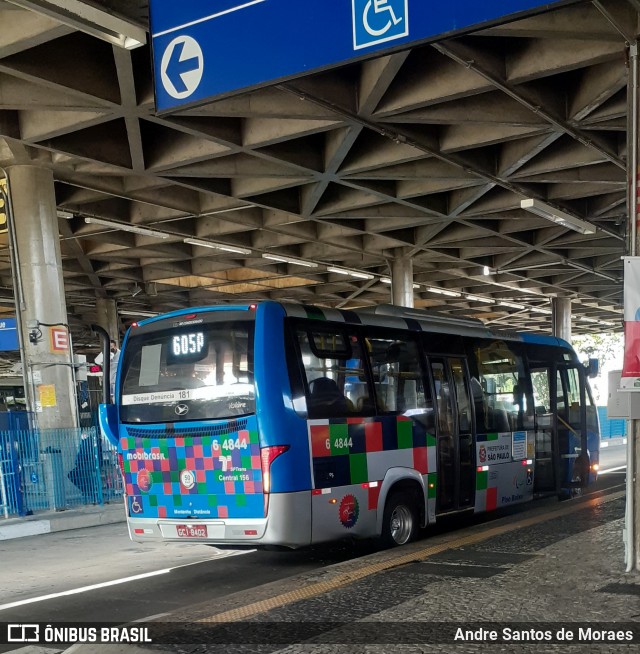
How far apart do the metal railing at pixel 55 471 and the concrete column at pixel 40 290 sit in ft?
2.92

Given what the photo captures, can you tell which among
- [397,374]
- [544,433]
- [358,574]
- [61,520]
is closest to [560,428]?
[544,433]

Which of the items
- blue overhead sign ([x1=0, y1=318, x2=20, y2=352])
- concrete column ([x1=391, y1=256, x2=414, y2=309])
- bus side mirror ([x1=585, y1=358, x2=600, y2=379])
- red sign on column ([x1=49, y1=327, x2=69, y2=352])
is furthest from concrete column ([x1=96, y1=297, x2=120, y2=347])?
bus side mirror ([x1=585, y1=358, x2=600, y2=379])

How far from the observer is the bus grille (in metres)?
8.82

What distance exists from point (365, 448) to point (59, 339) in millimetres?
9127

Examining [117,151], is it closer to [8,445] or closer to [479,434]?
[8,445]

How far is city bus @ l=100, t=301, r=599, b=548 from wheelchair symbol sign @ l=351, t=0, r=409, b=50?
3337 millimetres

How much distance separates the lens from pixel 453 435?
451 inches

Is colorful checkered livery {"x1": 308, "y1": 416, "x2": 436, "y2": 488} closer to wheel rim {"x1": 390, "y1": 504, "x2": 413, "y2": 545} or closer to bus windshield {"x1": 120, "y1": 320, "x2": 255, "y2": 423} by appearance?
wheel rim {"x1": 390, "y1": 504, "x2": 413, "y2": 545}

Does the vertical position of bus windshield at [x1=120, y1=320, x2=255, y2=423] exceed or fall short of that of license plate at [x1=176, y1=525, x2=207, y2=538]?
it exceeds it

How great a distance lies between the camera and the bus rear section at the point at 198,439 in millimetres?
8672

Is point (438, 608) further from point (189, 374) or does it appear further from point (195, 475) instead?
point (189, 374)

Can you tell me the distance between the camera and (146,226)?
21.3m

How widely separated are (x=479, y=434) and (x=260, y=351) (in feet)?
15.3

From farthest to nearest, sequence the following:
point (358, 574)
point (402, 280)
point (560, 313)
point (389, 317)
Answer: point (560, 313), point (402, 280), point (389, 317), point (358, 574)
